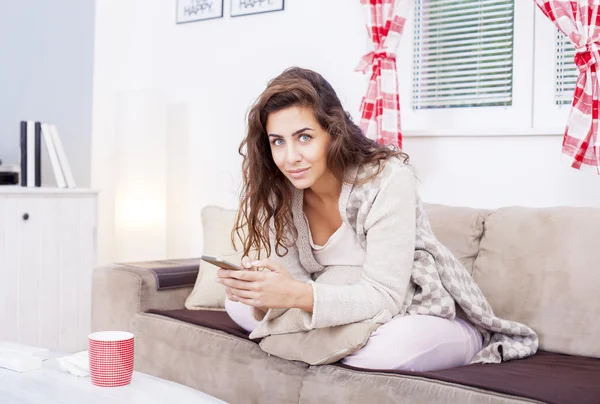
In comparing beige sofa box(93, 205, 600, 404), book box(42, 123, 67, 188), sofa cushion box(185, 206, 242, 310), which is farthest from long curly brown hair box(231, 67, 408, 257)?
book box(42, 123, 67, 188)

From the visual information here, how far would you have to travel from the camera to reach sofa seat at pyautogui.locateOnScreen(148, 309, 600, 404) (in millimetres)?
1513

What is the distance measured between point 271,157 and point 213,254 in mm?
843

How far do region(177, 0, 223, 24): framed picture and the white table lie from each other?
231 cm

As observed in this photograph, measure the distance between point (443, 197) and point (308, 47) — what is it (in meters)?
0.93

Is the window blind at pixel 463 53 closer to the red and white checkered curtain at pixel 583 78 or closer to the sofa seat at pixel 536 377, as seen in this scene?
the red and white checkered curtain at pixel 583 78

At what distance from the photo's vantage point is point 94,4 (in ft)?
12.7

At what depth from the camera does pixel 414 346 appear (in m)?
1.75

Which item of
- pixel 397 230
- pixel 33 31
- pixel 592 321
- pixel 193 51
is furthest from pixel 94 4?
pixel 592 321

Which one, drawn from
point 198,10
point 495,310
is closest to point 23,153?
point 198,10

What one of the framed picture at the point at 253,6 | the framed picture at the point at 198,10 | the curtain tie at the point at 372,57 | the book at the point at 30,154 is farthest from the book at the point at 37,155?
the curtain tie at the point at 372,57

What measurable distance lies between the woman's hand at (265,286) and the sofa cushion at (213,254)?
0.85m

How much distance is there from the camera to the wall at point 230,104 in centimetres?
261

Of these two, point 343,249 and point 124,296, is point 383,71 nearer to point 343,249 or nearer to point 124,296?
point 343,249

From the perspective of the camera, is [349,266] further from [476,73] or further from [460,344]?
[476,73]
